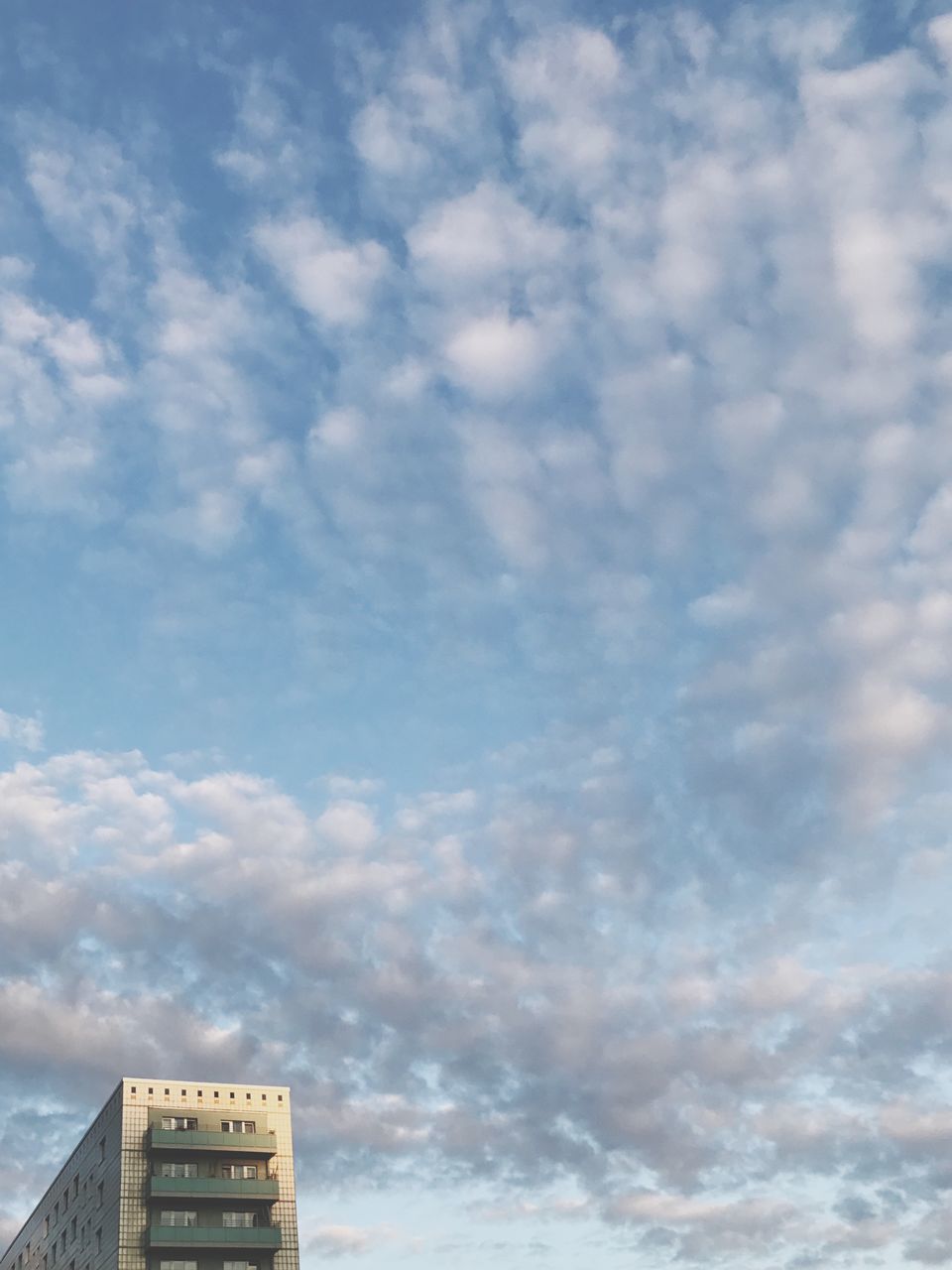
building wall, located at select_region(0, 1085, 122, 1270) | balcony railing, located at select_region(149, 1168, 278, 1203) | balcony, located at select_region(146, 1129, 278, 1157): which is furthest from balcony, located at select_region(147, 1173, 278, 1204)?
building wall, located at select_region(0, 1085, 122, 1270)

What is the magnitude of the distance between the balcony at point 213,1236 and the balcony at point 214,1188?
2.40 meters

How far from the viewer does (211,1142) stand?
368 ft

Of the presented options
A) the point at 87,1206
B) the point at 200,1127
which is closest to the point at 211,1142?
the point at 200,1127

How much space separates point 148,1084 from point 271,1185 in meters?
14.1

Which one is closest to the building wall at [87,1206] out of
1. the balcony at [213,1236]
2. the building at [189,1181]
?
the building at [189,1181]

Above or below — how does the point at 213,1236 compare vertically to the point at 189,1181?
below

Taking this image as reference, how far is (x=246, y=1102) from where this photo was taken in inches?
4621

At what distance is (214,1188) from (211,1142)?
3747mm

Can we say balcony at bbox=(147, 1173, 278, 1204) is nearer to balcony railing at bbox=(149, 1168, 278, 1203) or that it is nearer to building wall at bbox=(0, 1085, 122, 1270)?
balcony railing at bbox=(149, 1168, 278, 1203)

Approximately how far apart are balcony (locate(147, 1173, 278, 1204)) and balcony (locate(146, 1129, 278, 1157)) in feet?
7.80

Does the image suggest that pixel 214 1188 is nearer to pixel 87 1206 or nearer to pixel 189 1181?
pixel 189 1181

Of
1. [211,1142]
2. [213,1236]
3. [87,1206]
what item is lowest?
[213,1236]

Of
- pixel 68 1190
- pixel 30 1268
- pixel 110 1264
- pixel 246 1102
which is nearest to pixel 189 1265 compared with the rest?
pixel 110 1264

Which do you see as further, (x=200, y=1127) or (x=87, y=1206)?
(x=87, y=1206)
